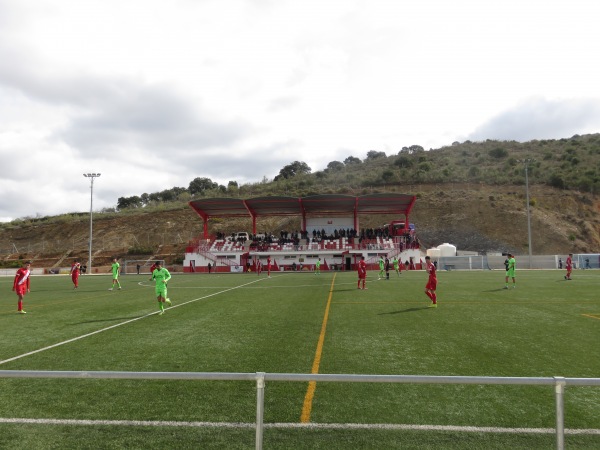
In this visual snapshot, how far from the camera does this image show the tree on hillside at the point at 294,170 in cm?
13775

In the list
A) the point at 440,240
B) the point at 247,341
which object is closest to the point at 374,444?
the point at 247,341

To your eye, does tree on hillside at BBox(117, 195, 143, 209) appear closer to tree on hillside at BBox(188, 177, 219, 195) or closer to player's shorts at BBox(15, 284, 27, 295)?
tree on hillside at BBox(188, 177, 219, 195)

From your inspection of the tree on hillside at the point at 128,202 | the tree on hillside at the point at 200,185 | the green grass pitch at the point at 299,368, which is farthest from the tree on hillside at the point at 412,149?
the green grass pitch at the point at 299,368

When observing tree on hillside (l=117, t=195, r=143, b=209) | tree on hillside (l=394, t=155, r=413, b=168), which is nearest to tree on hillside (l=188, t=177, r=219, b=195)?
tree on hillside (l=117, t=195, r=143, b=209)

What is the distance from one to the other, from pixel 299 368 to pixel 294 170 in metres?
133

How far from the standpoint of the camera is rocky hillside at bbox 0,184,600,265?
2793 inches

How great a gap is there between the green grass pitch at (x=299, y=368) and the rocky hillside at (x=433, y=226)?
203 feet

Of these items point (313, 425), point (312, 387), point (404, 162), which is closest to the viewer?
point (313, 425)

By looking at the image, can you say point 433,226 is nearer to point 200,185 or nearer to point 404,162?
point 404,162

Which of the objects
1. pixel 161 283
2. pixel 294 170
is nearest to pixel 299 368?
pixel 161 283

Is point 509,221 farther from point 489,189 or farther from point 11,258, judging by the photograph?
point 11,258

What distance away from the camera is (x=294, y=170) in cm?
13875

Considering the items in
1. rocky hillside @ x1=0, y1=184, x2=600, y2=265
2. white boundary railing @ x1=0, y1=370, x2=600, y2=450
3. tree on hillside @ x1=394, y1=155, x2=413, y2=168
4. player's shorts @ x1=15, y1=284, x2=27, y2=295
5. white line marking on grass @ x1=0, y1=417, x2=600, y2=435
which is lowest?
A: white line marking on grass @ x1=0, y1=417, x2=600, y2=435

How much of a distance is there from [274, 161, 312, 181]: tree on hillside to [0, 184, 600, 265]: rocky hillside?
4739cm
